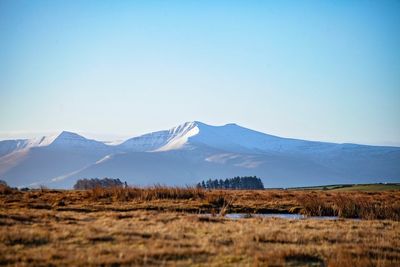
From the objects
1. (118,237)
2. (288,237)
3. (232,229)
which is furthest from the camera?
(232,229)

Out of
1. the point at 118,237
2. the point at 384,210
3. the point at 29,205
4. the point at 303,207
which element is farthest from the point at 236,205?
the point at 118,237

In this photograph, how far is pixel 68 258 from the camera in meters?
15.1

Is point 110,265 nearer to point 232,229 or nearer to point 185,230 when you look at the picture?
point 185,230

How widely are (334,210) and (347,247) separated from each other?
18.5 m

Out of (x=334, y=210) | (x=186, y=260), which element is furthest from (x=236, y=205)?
(x=186, y=260)

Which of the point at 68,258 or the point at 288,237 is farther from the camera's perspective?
the point at 288,237

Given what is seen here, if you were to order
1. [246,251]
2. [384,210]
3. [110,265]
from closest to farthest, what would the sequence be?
1. [110,265]
2. [246,251]
3. [384,210]

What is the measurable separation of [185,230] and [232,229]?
2444mm

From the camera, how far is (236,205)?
41188 millimetres

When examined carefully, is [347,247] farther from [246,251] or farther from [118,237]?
[118,237]

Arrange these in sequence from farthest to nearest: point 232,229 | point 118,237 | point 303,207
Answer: point 303,207
point 232,229
point 118,237

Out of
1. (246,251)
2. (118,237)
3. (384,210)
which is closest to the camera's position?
(246,251)

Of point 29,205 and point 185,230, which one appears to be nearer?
point 185,230

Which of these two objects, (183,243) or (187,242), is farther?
(187,242)
